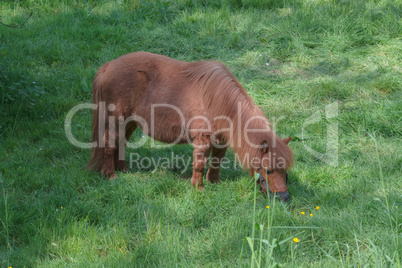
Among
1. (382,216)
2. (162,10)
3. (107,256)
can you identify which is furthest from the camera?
(162,10)

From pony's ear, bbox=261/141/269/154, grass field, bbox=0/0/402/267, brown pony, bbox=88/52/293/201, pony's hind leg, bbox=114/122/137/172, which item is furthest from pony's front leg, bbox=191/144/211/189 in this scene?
pony's hind leg, bbox=114/122/137/172

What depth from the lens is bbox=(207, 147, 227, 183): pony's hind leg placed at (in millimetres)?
4834

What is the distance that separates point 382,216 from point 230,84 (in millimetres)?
2025

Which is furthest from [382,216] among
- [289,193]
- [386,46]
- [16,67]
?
[16,67]

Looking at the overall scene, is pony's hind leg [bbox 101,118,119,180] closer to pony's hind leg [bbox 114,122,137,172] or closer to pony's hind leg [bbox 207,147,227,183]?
pony's hind leg [bbox 114,122,137,172]

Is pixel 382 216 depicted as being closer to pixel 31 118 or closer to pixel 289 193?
pixel 289 193

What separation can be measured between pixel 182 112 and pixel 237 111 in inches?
26.0

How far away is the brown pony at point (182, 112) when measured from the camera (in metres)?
4.38

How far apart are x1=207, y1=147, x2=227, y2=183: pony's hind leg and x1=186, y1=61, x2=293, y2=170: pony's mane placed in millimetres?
282

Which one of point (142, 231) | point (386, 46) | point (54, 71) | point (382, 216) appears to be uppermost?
point (386, 46)

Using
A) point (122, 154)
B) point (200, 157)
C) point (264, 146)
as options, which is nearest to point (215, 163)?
point (200, 157)

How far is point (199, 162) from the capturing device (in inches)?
181

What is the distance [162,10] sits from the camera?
8664mm

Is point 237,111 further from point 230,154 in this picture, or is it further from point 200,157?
point 230,154
